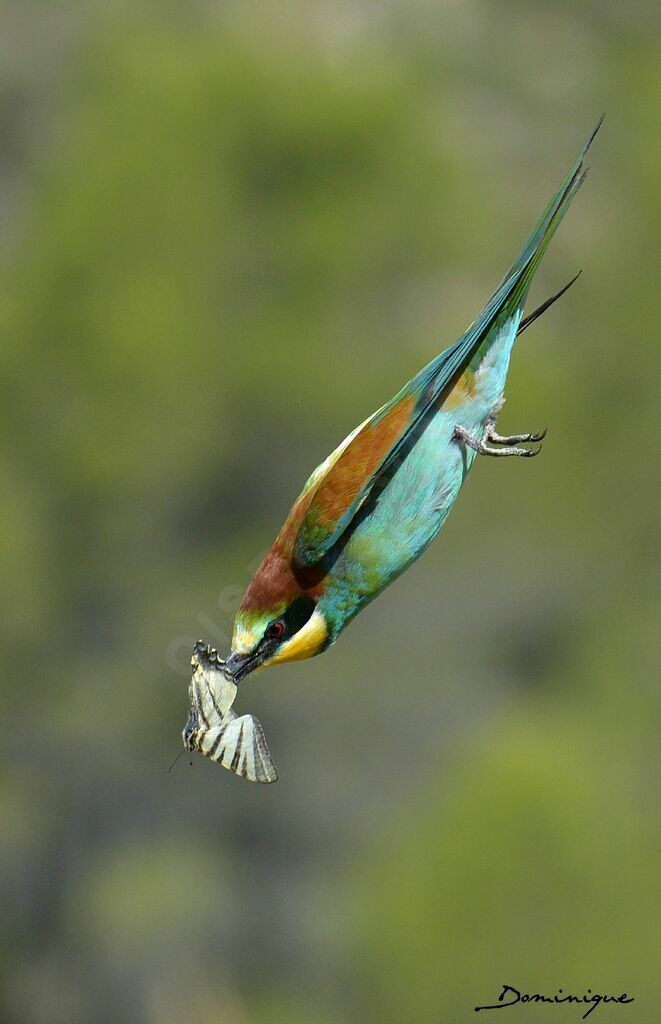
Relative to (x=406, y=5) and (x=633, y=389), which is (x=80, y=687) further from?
(x=406, y=5)

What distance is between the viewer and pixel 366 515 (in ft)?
3.56

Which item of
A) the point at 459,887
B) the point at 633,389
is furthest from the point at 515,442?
the point at 633,389

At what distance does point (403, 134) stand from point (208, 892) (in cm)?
403

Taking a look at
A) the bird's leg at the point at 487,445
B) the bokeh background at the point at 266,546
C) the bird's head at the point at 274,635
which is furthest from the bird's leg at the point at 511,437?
the bokeh background at the point at 266,546

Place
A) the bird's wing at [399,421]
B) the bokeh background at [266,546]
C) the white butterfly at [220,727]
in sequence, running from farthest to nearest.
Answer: the bokeh background at [266,546] < the bird's wing at [399,421] < the white butterfly at [220,727]

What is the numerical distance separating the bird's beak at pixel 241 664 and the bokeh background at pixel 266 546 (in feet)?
12.6

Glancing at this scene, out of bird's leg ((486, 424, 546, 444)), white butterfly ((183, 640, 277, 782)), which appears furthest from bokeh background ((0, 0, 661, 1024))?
white butterfly ((183, 640, 277, 782))

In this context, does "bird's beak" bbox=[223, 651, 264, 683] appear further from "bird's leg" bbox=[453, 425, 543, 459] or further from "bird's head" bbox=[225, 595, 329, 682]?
"bird's leg" bbox=[453, 425, 543, 459]

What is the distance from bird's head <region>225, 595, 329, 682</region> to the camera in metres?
1.02

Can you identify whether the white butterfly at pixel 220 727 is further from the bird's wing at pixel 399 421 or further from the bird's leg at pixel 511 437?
the bird's leg at pixel 511 437

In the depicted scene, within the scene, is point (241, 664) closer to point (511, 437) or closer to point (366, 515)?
point (366, 515)

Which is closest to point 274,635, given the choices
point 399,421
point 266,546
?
point 399,421

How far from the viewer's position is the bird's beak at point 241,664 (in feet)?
3.34

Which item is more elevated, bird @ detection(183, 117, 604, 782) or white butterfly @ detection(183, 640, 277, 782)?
bird @ detection(183, 117, 604, 782)
